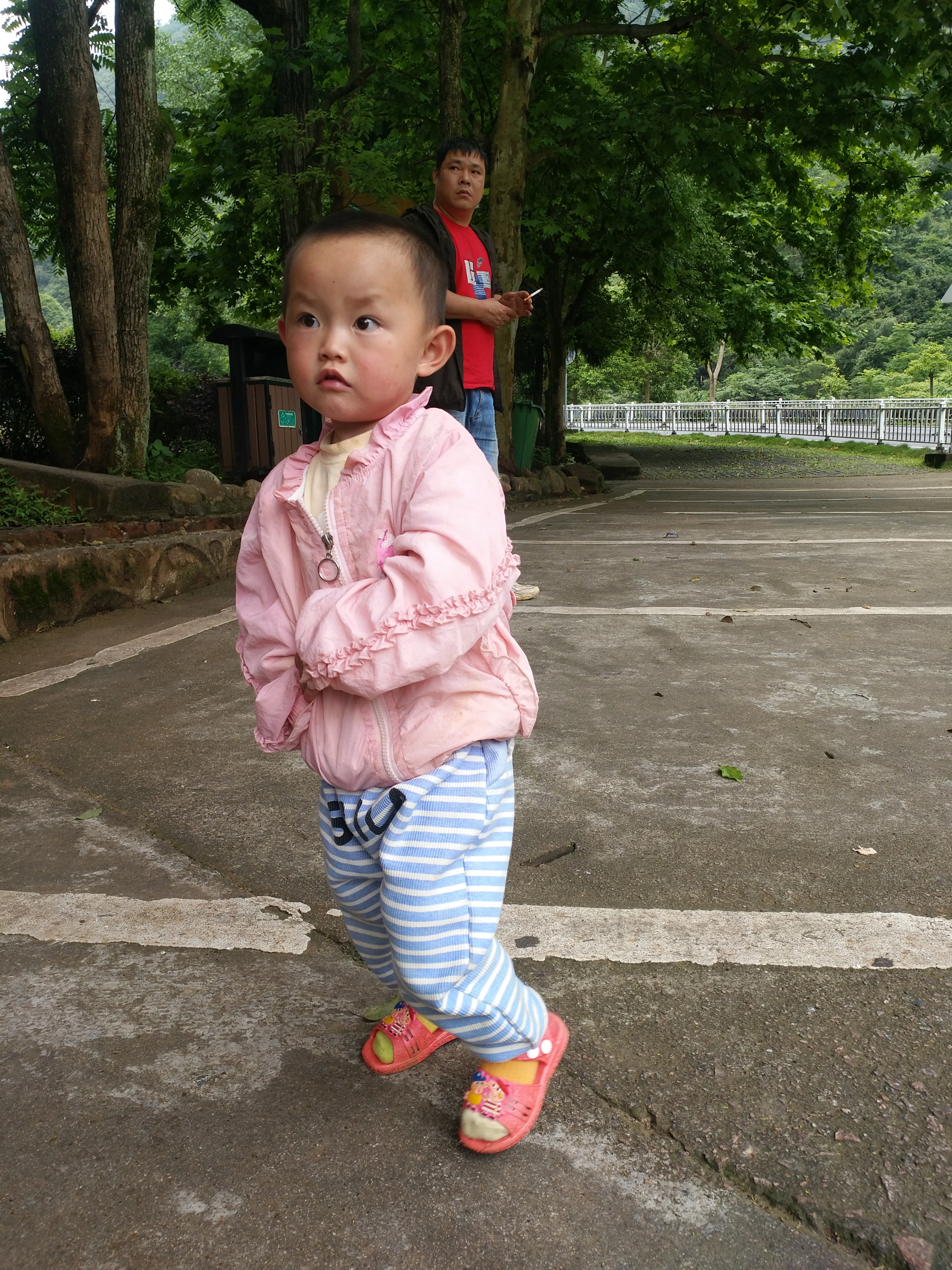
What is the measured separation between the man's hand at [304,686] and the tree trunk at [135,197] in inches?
233

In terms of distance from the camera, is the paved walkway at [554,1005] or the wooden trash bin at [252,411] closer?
the paved walkway at [554,1005]

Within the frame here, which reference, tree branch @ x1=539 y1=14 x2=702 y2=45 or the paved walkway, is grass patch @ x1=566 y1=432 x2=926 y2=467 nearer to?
tree branch @ x1=539 y1=14 x2=702 y2=45

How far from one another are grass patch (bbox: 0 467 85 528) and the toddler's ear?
14.8 feet

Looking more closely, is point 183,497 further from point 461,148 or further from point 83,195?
point 461,148

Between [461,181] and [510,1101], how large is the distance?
3.73 meters

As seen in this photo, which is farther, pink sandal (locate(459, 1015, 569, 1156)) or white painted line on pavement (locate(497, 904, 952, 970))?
white painted line on pavement (locate(497, 904, 952, 970))

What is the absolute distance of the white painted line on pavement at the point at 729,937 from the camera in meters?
2.02

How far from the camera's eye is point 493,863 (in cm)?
157

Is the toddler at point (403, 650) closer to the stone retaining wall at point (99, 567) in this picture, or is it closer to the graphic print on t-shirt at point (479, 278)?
the stone retaining wall at point (99, 567)

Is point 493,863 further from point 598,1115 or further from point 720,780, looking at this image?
point 720,780

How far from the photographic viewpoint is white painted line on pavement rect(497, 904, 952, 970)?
2018mm

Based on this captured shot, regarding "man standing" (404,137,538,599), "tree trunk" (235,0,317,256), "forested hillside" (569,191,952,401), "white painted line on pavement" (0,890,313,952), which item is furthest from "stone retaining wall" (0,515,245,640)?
"forested hillside" (569,191,952,401)

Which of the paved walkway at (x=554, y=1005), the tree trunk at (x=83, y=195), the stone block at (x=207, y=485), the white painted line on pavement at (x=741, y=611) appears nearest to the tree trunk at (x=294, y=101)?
the tree trunk at (x=83, y=195)

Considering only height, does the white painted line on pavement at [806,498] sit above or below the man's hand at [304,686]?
below
